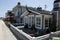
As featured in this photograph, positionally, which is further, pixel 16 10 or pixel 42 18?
pixel 16 10

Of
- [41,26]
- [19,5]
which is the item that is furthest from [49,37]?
[19,5]

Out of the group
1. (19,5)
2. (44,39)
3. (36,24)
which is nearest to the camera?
(44,39)

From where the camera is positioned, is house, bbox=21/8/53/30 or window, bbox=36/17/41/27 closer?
house, bbox=21/8/53/30

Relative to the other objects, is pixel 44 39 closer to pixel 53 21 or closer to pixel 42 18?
pixel 42 18

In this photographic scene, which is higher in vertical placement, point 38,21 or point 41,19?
point 41,19

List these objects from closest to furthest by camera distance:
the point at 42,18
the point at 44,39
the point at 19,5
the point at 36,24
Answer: the point at 44,39
the point at 42,18
the point at 36,24
the point at 19,5

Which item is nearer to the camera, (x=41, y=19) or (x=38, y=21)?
(x=41, y=19)

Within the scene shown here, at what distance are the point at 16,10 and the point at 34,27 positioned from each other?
2085 cm

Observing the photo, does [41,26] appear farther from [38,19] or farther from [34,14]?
[34,14]

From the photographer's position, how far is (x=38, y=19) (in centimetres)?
2238

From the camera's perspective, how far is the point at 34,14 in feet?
76.5

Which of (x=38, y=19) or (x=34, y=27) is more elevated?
(x=38, y=19)

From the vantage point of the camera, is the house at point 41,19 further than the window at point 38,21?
No

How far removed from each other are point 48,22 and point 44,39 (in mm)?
10186
